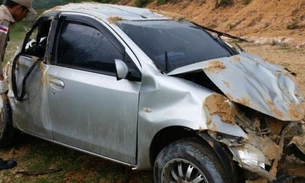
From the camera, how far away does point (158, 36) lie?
4242mm

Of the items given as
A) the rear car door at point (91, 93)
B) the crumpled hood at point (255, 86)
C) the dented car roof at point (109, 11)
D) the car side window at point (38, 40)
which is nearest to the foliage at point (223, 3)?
the dented car roof at point (109, 11)

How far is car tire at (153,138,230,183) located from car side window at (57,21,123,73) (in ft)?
3.00

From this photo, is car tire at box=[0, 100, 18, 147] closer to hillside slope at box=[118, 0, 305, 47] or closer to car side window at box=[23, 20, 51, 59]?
car side window at box=[23, 20, 51, 59]

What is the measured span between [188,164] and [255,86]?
2.65 feet

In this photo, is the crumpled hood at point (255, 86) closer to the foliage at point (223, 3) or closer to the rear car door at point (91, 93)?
the rear car door at point (91, 93)

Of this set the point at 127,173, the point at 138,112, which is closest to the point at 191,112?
the point at 138,112

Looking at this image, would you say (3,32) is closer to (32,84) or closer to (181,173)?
(32,84)

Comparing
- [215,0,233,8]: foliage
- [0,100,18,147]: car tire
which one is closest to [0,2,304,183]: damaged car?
[0,100,18,147]: car tire

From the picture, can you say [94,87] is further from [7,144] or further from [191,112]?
[7,144]

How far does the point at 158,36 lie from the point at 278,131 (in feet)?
4.52

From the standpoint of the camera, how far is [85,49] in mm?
4316

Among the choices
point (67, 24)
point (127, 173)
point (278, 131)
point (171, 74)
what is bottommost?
point (127, 173)

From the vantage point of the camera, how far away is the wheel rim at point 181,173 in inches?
137

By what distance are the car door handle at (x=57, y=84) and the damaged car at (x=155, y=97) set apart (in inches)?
0.4
